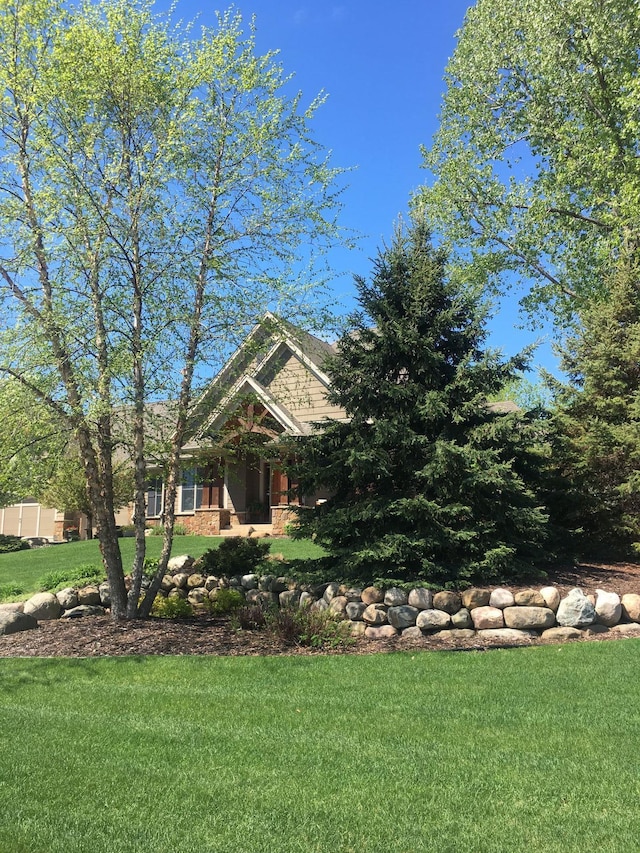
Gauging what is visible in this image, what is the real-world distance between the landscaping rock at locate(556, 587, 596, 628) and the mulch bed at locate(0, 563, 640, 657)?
0.24m

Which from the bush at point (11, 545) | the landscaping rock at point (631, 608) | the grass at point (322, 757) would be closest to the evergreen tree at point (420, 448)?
the landscaping rock at point (631, 608)

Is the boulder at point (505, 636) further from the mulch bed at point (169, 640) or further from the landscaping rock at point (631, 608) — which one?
the landscaping rock at point (631, 608)

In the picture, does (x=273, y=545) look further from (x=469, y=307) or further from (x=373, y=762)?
(x=373, y=762)

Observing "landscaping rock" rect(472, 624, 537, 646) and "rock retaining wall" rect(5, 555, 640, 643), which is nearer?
"landscaping rock" rect(472, 624, 537, 646)

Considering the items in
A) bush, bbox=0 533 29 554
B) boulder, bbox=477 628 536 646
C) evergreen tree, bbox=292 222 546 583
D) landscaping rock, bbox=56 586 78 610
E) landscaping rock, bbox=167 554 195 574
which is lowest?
boulder, bbox=477 628 536 646

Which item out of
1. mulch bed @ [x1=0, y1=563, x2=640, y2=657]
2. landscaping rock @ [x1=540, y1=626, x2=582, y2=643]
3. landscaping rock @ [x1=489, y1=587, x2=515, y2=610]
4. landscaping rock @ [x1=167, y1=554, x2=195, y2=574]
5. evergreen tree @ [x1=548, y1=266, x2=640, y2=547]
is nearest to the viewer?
mulch bed @ [x1=0, y1=563, x2=640, y2=657]

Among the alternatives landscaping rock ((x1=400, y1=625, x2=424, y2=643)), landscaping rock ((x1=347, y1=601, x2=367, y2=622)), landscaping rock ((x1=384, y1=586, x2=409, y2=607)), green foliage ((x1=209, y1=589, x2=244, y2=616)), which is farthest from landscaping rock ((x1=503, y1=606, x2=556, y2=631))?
green foliage ((x1=209, y1=589, x2=244, y2=616))

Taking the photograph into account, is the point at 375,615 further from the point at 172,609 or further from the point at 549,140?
the point at 549,140

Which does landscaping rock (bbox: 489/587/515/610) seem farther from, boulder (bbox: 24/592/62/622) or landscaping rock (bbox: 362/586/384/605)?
boulder (bbox: 24/592/62/622)

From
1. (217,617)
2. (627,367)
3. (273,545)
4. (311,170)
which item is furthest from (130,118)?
(273,545)

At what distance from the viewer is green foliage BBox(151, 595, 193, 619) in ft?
31.1

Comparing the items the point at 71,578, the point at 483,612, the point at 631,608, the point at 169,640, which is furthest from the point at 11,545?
the point at 631,608

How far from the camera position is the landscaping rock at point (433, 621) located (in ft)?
26.9

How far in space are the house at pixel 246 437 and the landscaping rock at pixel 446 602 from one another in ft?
10.3
